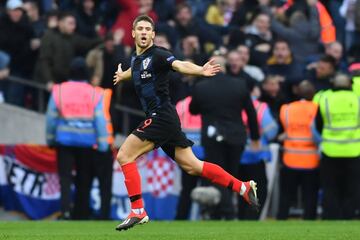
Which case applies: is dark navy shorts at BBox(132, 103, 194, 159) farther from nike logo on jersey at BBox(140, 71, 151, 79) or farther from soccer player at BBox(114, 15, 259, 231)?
nike logo on jersey at BBox(140, 71, 151, 79)

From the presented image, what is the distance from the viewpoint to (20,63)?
2156cm

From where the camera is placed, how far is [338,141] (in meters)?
17.6

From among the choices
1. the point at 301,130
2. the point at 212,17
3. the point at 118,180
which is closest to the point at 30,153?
the point at 118,180

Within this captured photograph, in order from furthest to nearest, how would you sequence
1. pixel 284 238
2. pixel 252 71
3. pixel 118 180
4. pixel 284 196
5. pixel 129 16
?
pixel 129 16
pixel 252 71
pixel 118 180
pixel 284 196
pixel 284 238

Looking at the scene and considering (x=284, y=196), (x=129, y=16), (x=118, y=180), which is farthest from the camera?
(x=129, y=16)

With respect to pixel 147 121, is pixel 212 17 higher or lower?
higher

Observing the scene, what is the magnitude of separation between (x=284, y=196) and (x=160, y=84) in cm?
603

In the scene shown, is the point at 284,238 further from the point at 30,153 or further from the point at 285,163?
the point at 30,153

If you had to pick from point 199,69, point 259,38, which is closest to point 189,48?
point 259,38

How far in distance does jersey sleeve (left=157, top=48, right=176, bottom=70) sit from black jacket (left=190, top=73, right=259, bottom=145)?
188 inches

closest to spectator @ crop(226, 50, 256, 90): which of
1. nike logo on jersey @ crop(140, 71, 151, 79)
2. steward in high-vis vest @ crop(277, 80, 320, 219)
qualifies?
steward in high-vis vest @ crop(277, 80, 320, 219)

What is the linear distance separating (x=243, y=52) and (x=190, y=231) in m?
6.95

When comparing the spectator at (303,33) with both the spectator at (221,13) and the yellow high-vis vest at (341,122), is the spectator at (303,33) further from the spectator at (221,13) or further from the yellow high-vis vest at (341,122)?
the yellow high-vis vest at (341,122)

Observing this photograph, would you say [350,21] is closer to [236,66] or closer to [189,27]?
[189,27]
